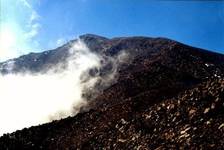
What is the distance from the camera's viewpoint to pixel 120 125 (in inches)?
996

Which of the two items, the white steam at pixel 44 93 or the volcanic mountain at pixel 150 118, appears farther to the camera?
the white steam at pixel 44 93

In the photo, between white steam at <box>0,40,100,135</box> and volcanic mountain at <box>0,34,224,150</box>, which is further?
white steam at <box>0,40,100,135</box>

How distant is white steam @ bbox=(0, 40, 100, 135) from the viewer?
61.5 metres

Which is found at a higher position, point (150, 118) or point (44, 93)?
point (44, 93)

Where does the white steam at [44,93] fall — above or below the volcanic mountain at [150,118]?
above

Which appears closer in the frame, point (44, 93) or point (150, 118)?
point (150, 118)

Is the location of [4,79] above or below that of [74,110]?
above

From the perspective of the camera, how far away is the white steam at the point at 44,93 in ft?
202

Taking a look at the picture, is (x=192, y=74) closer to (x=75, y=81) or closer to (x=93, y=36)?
(x=75, y=81)

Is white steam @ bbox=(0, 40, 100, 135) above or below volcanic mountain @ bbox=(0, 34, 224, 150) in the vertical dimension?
above

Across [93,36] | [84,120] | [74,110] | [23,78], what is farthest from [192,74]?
[93,36]

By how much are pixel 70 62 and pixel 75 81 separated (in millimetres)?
17608

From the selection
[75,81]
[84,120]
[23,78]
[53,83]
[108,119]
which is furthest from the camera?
[23,78]

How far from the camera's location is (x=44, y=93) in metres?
77.2
